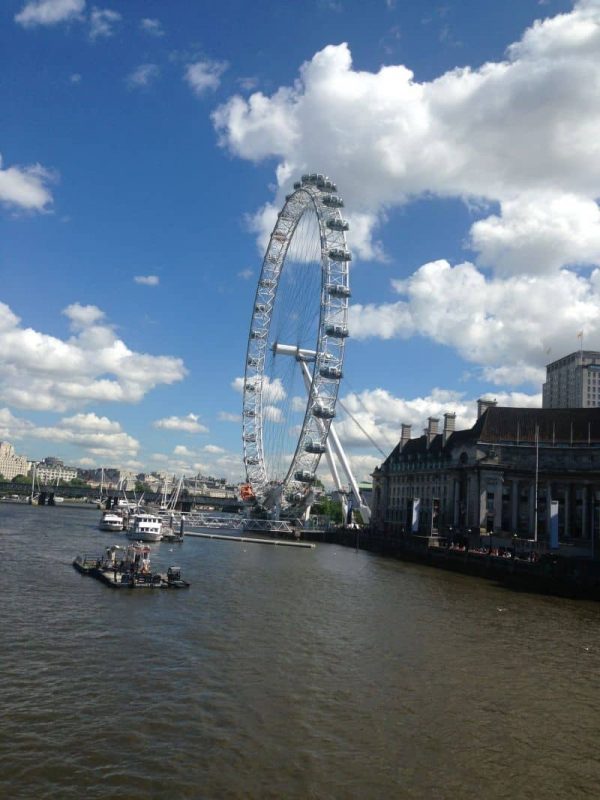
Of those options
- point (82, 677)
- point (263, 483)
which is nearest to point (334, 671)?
point (82, 677)

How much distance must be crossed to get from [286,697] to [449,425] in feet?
236

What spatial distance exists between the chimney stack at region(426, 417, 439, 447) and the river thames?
58408mm

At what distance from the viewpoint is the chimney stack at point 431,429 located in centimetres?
9206

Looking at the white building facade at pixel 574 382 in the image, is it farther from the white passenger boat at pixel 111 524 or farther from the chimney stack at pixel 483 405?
the white passenger boat at pixel 111 524

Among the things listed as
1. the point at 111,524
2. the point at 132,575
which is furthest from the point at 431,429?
the point at 132,575

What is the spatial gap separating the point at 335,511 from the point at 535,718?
4504 inches

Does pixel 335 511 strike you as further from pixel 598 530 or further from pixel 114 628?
pixel 114 628

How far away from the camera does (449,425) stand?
87000 mm

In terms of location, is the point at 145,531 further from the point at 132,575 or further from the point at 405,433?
the point at 405,433

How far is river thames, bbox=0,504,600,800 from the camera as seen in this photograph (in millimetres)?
13258

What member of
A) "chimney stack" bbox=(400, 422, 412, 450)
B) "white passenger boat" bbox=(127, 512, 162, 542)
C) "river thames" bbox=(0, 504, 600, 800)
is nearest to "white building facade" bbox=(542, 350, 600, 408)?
"chimney stack" bbox=(400, 422, 412, 450)

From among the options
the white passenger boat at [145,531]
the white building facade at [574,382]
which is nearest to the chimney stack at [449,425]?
the white passenger boat at [145,531]

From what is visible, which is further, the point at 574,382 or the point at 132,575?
the point at 574,382

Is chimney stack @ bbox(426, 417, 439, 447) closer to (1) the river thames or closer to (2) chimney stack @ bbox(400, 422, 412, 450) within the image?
(2) chimney stack @ bbox(400, 422, 412, 450)
